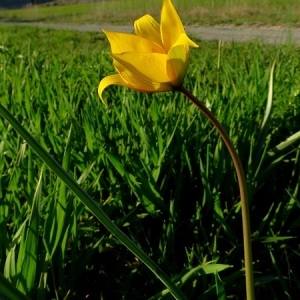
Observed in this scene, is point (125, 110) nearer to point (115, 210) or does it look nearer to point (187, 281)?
point (115, 210)

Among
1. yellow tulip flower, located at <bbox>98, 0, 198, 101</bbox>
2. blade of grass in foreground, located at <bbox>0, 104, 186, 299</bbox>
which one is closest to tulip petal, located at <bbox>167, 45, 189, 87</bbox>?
yellow tulip flower, located at <bbox>98, 0, 198, 101</bbox>

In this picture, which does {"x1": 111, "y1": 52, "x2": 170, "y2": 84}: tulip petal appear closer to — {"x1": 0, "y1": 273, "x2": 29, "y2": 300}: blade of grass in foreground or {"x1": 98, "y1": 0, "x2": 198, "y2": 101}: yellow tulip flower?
{"x1": 98, "y1": 0, "x2": 198, "y2": 101}: yellow tulip flower

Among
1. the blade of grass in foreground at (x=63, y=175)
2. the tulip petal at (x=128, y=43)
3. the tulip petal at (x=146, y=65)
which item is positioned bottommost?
the blade of grass in foreground at (x=63, y=175)

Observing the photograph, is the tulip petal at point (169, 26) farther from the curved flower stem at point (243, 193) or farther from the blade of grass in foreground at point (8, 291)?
the blade of grass in foreground at point (8, 291)

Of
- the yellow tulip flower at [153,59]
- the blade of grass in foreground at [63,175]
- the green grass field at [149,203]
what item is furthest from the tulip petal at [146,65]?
the green grass field at [149,203]

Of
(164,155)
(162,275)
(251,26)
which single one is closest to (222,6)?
(251,26)

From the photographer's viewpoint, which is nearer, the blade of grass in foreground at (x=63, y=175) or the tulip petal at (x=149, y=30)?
the blade of grass in foreground at (x=63, y=175)

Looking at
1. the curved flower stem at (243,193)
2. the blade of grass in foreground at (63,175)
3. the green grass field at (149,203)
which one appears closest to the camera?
the blade of grass in foreground at (63,175)

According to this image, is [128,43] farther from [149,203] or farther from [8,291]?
[149,203]
